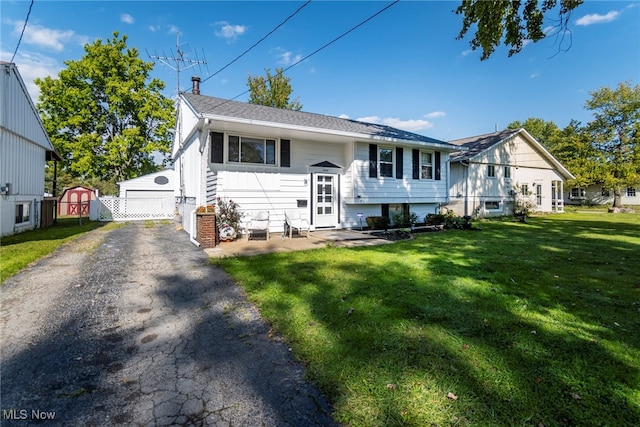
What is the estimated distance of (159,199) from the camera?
17688 mm

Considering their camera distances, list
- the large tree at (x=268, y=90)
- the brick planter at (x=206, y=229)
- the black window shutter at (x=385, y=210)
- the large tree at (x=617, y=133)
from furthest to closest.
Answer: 1. the large tree at (x=268, y=90)
2. the large tree at (x=617, y=133)
3. the black window shutter at (x=385, y=210)
4. the brick planter at (x=206, y=229)

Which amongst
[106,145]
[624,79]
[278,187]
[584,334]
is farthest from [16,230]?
[624,79]

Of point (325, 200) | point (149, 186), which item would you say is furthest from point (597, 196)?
point (149, 186)

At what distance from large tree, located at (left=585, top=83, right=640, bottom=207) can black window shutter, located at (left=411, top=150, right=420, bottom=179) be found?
77.8ft

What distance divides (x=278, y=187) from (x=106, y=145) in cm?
2286

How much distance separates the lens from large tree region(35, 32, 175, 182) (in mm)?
23672

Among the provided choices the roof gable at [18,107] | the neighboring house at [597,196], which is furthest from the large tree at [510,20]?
the neighboring house at [597,196]

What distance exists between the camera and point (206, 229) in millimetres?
7488

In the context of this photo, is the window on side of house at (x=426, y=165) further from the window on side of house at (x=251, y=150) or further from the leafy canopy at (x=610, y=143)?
the leafy canopy at (x=610, y=143)

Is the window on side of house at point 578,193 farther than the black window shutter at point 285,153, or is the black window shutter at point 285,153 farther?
the window on side of house at point 578,193

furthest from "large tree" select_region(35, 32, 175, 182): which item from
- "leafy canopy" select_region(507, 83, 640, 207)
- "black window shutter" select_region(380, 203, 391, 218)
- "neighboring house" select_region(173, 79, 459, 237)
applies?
"leafy canopy" select_region(507, 83, 640, 207)

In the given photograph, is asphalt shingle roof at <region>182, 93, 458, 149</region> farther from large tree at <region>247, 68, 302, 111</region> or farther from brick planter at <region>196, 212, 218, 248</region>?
large tree at <region>247, 68, 302, 111</region>

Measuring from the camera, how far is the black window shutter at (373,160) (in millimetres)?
11266

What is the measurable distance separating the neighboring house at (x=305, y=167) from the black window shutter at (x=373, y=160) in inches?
1.6
